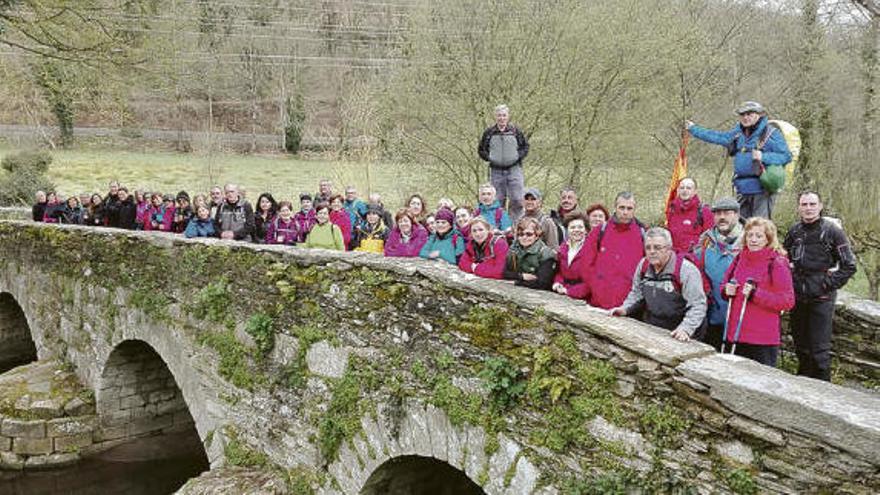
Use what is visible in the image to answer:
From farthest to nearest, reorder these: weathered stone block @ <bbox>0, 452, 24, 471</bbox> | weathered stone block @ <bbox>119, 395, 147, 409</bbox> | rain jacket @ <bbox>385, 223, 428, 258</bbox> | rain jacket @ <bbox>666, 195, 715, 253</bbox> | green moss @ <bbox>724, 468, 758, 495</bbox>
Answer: weathered stone block @ <bbox>119, 395, 147, 409</bbox>
weathered stone block @ <bbox>0, 452, 24, 471</bbox>
rain jacket @ <bbox>385, 223, 428, 258</bbox>
rain jacket @ <bbox>666, 195, 715, 253</bbox>
green moss @ <bbox>724, 468, 758, 495</bbox>

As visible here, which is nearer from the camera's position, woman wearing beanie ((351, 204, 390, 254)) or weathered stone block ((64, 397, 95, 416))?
woman wearing beanie ((351, 204, 390, 254))

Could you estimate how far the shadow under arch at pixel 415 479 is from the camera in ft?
19.9

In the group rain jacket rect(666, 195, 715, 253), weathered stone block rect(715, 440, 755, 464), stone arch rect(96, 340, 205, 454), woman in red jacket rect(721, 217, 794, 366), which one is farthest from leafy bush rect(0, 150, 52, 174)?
weathered stone block rect(715, 440, 755, 464)

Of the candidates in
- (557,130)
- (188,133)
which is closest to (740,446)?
(557,130)

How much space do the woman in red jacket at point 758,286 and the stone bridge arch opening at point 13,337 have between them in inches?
641

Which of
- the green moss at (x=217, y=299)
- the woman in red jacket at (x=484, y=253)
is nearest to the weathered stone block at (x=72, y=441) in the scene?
the green moss at (x=217, y=299)

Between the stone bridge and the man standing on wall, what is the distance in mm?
3542

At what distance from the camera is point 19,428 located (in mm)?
11008

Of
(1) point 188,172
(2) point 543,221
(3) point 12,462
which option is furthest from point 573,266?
(1) point 188,172

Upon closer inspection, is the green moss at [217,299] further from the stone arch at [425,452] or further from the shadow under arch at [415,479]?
the shadow under arch at [415,479]

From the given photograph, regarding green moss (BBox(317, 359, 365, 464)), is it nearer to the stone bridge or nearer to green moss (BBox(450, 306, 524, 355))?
the stone bridge

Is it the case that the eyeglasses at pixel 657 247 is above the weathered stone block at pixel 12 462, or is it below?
above

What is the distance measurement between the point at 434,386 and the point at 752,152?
3.54 m

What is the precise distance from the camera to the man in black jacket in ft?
16.4
